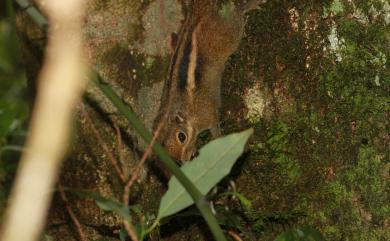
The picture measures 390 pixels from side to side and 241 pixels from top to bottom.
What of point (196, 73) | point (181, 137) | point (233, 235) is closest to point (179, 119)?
point (181, 137)

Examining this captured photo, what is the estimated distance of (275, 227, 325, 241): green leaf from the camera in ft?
9.46

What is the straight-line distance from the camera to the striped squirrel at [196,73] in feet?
13.0

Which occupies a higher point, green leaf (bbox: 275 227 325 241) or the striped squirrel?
the striped squirrel

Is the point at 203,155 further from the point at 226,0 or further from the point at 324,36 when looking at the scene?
the point at 226,0

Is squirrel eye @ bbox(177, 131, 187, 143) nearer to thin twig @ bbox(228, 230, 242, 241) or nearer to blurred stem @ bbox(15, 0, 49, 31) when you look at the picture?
thin twig @ bbox(228, 230, 242, 241)

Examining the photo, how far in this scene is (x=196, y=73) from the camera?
4598 millimetres

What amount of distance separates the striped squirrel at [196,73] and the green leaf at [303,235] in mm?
1103

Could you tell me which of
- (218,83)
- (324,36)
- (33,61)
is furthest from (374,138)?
(33,61)

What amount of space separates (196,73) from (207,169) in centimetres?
232

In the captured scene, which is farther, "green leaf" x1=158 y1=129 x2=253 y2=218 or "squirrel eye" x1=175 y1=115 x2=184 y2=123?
"squirrel eye" x1=175 y1=115 x2=184 y2=123

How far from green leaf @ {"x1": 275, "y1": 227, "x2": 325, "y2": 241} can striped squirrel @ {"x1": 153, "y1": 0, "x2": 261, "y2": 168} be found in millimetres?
1103

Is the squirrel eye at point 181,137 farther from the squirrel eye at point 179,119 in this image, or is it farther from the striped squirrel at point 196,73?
the squirrel eye at point 179,119

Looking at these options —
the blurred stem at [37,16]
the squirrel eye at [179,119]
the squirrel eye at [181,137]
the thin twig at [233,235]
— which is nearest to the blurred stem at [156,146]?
the blurred stem at [37,16]

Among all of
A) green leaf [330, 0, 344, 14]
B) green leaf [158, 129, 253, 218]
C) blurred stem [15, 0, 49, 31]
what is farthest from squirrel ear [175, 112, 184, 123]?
blurred stem [15, 0, 49, 31]
